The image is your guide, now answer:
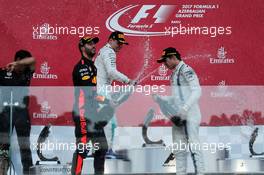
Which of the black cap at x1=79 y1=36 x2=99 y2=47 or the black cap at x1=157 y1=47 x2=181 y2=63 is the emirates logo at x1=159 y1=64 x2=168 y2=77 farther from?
the black cap at x1=79 y1=36 x2=99 y2=47

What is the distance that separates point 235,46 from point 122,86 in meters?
0.93

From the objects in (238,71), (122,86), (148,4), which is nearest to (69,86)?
(122,86)

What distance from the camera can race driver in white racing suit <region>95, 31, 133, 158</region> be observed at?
12.6ft

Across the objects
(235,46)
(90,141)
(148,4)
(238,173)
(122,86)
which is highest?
(148,4)

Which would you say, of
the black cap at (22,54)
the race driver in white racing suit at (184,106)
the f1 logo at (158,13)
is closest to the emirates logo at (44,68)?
the black cap at (22,54)

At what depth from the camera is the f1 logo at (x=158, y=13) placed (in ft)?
12.7

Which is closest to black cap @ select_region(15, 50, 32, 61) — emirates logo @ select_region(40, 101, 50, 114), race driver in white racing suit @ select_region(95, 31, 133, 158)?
emirates logo @ select_region(40, 101, 50, 114)

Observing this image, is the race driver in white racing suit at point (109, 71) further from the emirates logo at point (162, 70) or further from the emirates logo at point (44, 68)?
the emirates logo at point (44, 68)

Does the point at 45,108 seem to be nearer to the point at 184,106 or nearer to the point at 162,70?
the point at 162,70

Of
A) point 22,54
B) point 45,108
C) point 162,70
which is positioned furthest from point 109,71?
point 22,54

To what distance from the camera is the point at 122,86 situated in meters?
3.89

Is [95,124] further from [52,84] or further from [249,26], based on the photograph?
[249,26]

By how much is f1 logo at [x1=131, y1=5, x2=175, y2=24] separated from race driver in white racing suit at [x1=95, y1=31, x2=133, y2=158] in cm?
19

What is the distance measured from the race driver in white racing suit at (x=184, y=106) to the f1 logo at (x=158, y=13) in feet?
0.80
